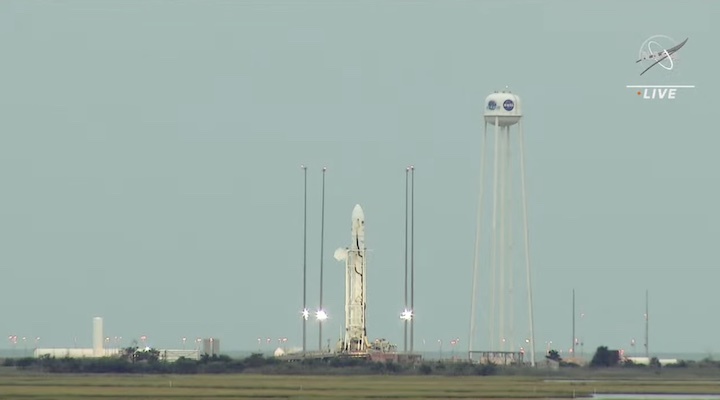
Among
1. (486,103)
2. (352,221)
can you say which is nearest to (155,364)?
(352,221)

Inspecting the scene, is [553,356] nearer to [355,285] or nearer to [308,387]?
[355,285]

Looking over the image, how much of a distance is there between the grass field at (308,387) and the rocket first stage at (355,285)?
2142 cm

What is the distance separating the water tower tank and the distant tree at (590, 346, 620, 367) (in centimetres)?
Answer: 3013

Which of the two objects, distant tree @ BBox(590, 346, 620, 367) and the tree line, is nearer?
the tree line

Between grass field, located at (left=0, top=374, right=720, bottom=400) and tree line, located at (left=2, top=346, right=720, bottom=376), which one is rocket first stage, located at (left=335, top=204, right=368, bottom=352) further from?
grass field, located at (left=0, top=374, right=720, bottom=400)

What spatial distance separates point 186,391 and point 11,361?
7388 cm

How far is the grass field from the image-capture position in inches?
4528

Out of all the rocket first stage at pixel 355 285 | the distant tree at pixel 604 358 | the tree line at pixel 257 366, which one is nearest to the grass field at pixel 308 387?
the tree line at pixel 257 366

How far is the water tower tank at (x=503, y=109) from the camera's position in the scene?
556 ft

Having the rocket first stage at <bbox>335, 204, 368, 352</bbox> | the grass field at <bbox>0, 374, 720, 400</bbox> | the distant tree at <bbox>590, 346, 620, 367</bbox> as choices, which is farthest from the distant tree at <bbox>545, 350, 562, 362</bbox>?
the grass field at <bbox>0, 374, 720, 400</bbox>

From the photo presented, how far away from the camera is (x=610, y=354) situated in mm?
188500

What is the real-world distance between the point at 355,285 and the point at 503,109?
80.5 ft

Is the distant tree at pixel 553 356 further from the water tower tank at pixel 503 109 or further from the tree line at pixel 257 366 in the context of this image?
the water tower tank at pixel 503 109

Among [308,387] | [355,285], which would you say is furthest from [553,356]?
[308,387]
